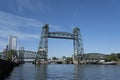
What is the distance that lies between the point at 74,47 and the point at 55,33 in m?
27.6

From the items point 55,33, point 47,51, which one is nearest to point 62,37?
point 55,33

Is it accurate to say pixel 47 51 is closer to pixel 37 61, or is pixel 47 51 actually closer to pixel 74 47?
pixel 37 61

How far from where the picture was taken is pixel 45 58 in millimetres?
187500

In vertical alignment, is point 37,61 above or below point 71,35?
below

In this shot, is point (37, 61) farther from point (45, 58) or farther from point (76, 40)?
point (76, 40)

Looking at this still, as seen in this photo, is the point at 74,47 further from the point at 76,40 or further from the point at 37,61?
the point at 37,61

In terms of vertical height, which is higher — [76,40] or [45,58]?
[76,40]

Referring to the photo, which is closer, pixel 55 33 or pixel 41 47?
pixel 55 33

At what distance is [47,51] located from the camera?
622ft

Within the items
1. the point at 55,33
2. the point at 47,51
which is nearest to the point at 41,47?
the point at 47,51

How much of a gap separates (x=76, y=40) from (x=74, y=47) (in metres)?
5.72

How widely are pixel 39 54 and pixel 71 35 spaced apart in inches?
1069

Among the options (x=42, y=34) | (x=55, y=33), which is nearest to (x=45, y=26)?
(x=42, y=34)

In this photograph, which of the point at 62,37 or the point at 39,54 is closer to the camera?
the point at 62,37
